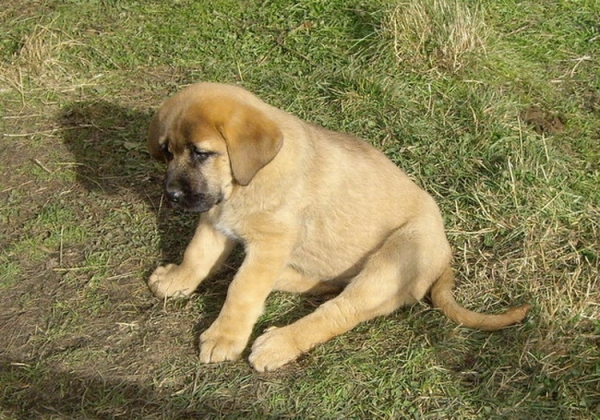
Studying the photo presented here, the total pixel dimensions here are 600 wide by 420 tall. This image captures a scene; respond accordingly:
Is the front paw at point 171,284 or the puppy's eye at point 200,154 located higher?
the puppy's eye at point 200,154

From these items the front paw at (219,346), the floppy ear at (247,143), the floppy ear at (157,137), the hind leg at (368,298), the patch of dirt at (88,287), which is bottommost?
the patch of dirt at (88,287)

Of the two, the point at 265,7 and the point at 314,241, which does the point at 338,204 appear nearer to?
the point at 314,241

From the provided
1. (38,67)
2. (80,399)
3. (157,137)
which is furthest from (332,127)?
(80,399)

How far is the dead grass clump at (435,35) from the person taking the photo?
677 cm

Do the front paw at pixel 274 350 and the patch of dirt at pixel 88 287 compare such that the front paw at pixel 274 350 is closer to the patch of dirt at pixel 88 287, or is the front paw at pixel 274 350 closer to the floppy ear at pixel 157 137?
the patch of dirt at pixel 88 287

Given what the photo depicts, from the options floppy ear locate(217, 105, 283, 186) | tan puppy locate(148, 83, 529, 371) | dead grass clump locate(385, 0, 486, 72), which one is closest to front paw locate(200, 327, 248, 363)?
tan puppy locate(148, 83, 529, 371)

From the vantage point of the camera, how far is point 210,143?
13.8ft

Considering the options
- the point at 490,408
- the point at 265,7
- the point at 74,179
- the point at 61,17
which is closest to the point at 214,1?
the point at 265,7

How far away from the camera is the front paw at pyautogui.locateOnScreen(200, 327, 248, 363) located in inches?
174

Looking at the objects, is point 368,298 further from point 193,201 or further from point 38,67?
point 38,67

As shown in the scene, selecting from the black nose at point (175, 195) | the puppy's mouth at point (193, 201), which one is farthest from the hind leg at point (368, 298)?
the black nose at point (175, 195)

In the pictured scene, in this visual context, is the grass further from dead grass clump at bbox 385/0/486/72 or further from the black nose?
the black nose

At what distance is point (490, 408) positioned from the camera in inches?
164

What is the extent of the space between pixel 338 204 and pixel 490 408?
1.47 meters
